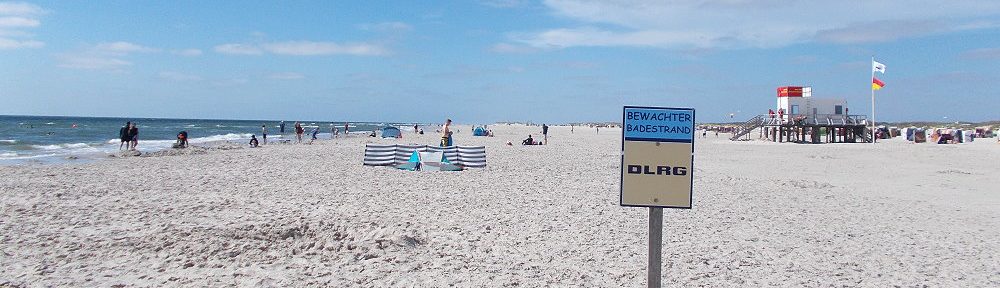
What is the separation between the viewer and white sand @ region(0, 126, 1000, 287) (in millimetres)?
6113

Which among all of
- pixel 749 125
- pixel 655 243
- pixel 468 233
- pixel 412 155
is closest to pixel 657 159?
pixel 655 243

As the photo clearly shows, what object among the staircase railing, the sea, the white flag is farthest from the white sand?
the staircase railing

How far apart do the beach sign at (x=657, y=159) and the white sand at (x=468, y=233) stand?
232 centimetres

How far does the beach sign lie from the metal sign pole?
0.16 meters

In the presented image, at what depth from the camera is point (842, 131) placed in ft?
155

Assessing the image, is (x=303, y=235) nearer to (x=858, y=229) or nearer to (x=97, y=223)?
(x=97, y=223)

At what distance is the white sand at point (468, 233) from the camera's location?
611 centimetres

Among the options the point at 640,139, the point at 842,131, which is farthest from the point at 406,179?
the point at 842,131

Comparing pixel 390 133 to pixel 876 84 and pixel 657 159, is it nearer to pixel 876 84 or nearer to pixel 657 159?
pixel 876 84

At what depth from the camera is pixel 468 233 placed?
316 inches

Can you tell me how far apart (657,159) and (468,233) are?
15.1 ft

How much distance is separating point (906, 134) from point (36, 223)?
49.9 metres

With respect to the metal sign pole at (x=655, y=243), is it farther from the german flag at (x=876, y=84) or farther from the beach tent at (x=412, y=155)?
the german flag at (x=876, y=84)

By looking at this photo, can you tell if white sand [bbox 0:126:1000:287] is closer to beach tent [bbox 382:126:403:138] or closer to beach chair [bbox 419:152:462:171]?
beach chair [bbox 419:152:462:171]
